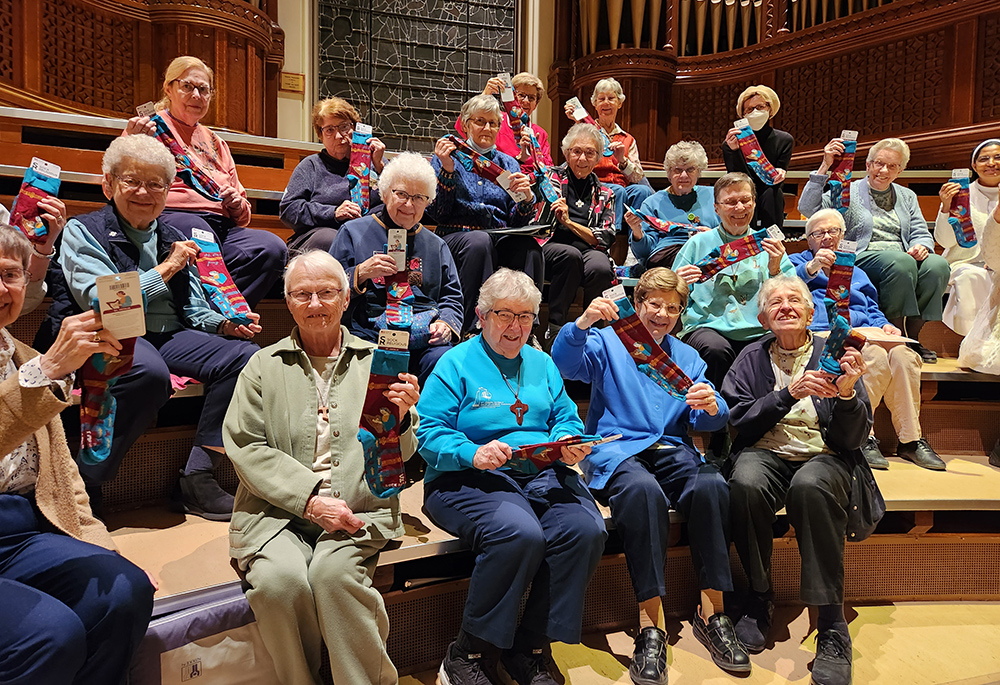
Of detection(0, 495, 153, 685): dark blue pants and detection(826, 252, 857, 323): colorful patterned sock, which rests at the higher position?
detection(826, 252, 857, 323): colorful patterned sock

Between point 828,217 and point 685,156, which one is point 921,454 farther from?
point 685,156

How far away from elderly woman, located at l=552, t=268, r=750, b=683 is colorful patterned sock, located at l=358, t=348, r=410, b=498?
80 cm

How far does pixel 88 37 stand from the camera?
4.45 m

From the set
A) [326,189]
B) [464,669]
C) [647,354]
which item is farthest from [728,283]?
[464,669]

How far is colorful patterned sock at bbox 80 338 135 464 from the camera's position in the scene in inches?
60.7

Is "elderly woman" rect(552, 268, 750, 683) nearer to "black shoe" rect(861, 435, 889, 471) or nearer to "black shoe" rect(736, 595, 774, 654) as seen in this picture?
"black shoe" rect(736, 595, 774, 654)

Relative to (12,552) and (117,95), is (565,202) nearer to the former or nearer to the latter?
(12,552)

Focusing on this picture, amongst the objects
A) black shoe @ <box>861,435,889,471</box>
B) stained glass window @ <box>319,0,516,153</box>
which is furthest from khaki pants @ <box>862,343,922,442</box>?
stained glass window @ <box>319,0,516,153</box>

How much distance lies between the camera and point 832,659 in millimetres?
2156

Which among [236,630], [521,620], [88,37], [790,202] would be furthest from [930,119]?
[88,37]

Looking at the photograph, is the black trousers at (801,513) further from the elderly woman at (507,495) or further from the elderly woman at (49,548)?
the elderly woman at (49,548)

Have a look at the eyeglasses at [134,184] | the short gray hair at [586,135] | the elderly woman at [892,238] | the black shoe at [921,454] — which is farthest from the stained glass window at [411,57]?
the black shoe at [921,454]

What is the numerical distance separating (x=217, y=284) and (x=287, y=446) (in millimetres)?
814

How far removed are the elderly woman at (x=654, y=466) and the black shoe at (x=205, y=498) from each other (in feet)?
3.95
